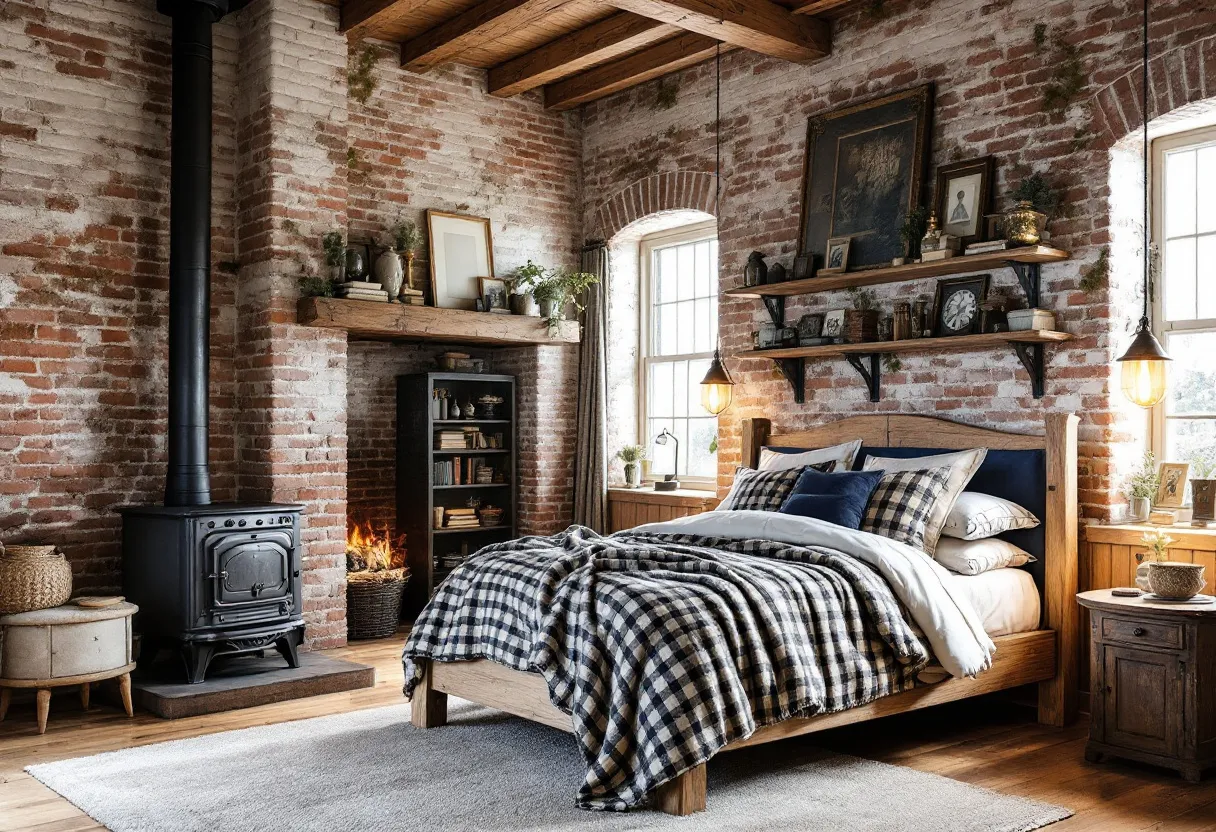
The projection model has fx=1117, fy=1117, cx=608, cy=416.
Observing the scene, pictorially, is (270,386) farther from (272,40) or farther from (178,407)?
(272,40)

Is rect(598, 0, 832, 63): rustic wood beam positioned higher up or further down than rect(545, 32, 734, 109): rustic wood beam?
further down

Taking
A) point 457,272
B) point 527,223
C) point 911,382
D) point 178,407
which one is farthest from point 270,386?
point 911,382

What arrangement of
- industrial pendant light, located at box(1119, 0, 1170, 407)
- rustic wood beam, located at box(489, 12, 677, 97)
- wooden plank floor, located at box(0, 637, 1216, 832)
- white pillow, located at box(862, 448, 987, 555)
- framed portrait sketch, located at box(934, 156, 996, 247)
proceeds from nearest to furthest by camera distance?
1. wooden plank floor, located at box(0, 637, 1216, 832)
2. industrial pendant light, located at box(1119, 0, 1170, 407)
3. white pillow, located at box(862, 448, 987, 555)
4. framed portrait sketch, located at box(934, 156, 996, 247)
5. rustic wood beam, located at box(489, 12, 677, 97)

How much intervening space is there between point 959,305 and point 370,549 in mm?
3811

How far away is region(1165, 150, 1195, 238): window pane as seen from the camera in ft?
16.9

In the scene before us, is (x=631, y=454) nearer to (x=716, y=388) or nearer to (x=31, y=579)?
(x=716, y=388)

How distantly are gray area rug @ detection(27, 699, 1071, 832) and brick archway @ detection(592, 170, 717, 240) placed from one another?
3.72 meters

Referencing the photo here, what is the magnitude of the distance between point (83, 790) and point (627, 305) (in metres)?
4.98

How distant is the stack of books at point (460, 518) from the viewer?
7.38m

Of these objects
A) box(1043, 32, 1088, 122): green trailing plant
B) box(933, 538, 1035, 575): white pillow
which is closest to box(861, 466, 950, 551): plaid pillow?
box(933, 538, 1035, 575): white pillow

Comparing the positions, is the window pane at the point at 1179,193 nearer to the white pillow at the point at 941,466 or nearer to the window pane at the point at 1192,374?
the window pane at the point at 1192,374

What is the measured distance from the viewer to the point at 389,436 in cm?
748

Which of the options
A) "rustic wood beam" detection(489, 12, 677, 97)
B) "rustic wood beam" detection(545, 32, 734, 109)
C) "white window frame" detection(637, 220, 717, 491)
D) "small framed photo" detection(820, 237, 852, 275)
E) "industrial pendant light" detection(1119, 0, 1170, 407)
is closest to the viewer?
"industrial pendant light" detection(1119, 0, 1170, 407)

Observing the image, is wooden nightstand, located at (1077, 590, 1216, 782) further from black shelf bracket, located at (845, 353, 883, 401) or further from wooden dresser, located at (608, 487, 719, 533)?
wooden dresser, located at (608, 487, 719, 533)
